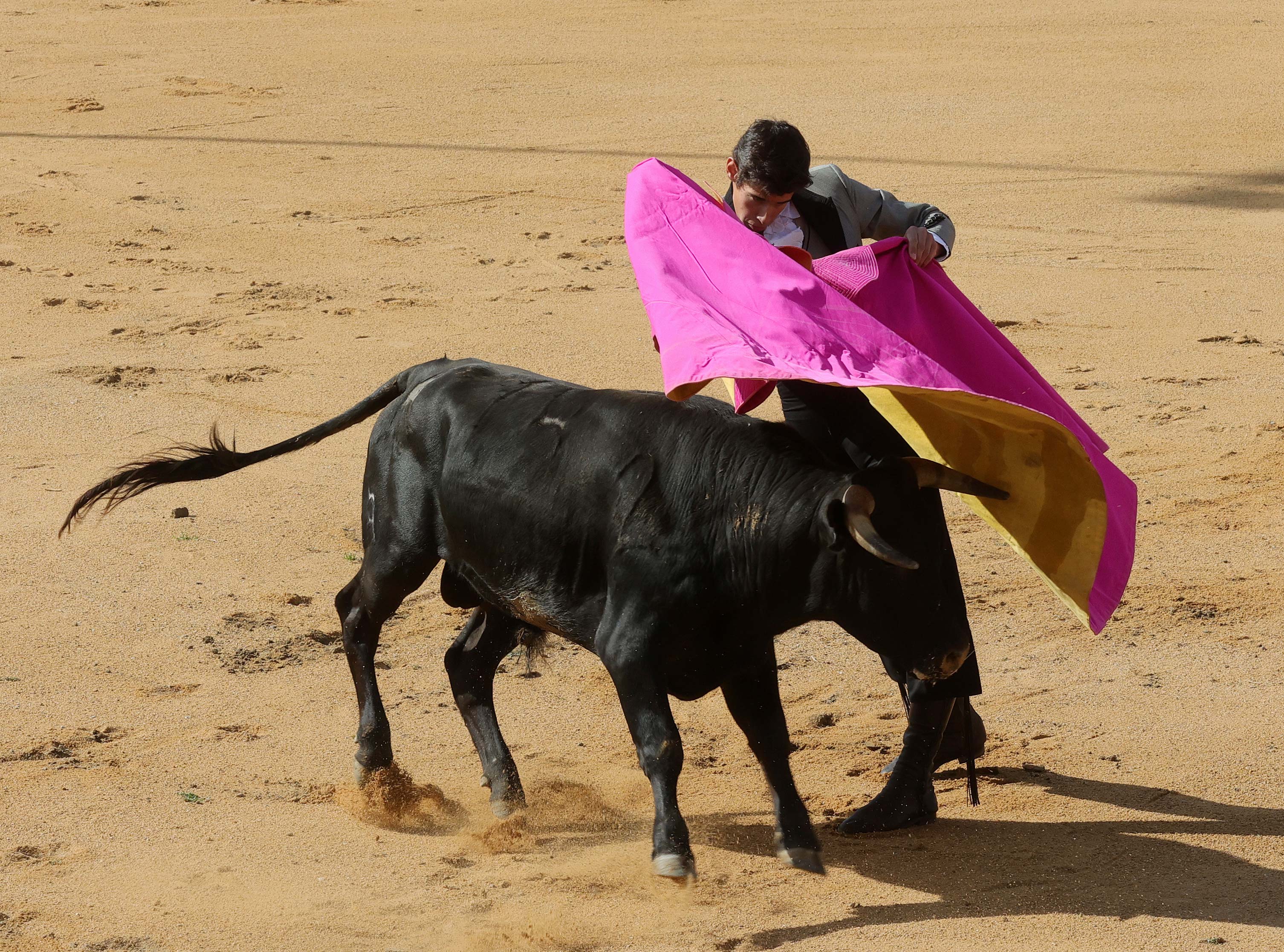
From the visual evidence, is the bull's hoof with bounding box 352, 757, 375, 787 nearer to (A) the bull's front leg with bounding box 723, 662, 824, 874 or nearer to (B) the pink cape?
(A) the bull's front leg with bounding box 723, 662, 824, 874

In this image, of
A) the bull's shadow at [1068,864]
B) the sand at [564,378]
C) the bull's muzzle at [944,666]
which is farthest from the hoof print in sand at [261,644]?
the bull's muzzle at [944,666]

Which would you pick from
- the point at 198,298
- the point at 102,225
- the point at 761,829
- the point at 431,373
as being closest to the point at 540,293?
the point at 198,298

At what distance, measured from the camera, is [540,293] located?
363 inches

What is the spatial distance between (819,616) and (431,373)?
1455mm

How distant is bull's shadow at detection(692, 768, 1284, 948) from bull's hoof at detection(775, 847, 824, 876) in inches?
3.8

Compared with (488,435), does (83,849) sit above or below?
below

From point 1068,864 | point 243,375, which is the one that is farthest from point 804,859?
point 243,375

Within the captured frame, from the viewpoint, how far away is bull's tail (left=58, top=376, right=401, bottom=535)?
4.67 m

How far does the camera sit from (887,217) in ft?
13.7

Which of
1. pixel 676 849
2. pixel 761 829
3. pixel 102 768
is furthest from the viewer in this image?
pixel 102 768

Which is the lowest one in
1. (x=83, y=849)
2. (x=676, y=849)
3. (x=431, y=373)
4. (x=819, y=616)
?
(x=83, y=849)

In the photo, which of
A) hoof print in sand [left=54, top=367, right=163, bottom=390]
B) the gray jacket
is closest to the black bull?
the gray jacket

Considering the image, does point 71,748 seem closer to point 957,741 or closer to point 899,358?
point 957,741

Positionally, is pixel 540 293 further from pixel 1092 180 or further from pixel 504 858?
pixel 504 858
